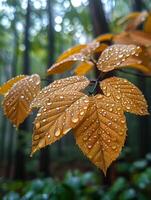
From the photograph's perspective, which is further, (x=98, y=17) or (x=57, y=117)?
(x=98, y=17)

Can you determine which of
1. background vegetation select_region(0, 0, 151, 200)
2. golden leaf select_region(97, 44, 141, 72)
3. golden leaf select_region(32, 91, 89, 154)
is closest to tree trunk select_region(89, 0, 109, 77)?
background vegetation select_region(0, 0, 151, 200)

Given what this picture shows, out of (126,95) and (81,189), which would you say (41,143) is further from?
(81,189)

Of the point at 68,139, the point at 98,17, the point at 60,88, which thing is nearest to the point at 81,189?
the point at 98,17

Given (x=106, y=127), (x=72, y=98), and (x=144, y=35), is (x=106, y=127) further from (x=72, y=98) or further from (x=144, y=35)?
(x=144, y=35)

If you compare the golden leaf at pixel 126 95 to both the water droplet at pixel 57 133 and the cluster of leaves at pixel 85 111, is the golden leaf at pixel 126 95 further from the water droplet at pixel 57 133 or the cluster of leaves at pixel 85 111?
the water droplet at pixel 57 133

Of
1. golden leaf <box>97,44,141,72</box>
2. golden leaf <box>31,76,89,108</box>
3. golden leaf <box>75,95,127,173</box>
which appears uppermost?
golden leaf <box>97,44,141,72</box>

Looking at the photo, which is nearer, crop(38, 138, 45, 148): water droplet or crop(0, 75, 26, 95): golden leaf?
crop(38, 138, 45, 148): water droplet

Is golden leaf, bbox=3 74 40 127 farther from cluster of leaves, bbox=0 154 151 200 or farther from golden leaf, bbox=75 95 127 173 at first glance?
cluster of leaves, bbox=0 154 151 200
